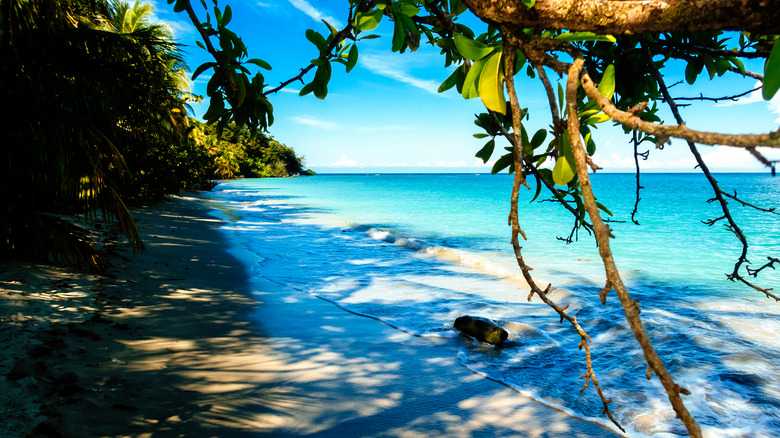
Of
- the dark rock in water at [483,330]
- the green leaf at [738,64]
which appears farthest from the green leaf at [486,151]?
the dark rock in water at [483,330]

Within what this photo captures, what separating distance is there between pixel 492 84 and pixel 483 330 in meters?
4.30

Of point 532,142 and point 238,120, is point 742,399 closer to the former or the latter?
point 532,142

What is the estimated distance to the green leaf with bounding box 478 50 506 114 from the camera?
94 cm

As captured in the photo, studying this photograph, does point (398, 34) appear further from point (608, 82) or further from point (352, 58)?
point (608, 82)

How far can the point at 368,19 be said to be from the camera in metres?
1.33

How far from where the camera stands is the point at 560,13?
85 centimetres

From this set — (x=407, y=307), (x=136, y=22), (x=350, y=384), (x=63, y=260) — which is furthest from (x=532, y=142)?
(x=136, y=22)

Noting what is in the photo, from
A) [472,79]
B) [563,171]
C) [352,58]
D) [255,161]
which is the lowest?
[563,171]

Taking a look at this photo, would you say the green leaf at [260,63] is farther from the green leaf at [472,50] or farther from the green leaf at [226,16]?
the green leaf at [472,50]

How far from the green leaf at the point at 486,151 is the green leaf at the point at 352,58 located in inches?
25.2

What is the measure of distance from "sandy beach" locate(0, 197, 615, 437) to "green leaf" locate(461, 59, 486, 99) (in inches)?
111

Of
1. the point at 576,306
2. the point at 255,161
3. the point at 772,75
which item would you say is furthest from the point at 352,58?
the point at 255,161

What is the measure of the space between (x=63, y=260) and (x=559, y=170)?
6.62 m

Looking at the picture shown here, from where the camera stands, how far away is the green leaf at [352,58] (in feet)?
5.08
